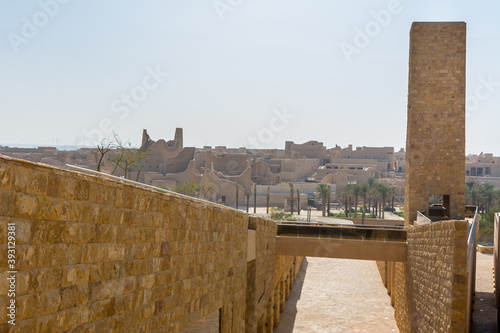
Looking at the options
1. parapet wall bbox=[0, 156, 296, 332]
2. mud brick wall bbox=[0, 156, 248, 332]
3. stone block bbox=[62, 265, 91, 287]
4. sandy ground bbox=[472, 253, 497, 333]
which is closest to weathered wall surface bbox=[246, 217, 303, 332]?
parapet wall bbox=[0, 156, 296, 332]

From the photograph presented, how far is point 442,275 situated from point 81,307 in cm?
648

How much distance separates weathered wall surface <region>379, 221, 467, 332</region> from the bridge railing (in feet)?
2.97

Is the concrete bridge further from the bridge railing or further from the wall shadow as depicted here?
the wall shadow

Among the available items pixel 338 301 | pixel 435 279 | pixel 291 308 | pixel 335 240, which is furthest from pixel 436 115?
pixel 435 279

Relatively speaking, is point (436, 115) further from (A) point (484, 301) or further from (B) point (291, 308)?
(B) point (291, 308)

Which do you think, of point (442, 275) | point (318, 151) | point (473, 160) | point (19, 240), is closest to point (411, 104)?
point (442, 275)

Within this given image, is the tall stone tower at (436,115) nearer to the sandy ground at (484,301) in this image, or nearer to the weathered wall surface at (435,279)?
the sandy ground at (484,301)

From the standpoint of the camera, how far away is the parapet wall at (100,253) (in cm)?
308

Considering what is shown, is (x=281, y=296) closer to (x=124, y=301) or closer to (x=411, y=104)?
(x=411, y=104)

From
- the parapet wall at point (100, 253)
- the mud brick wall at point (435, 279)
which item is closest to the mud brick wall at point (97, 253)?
the parapet wall at point (100, 253)

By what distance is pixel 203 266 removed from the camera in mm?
6562

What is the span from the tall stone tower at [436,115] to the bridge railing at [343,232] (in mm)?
3449

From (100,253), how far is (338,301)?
51.7 feet

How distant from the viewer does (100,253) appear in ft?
12.7
